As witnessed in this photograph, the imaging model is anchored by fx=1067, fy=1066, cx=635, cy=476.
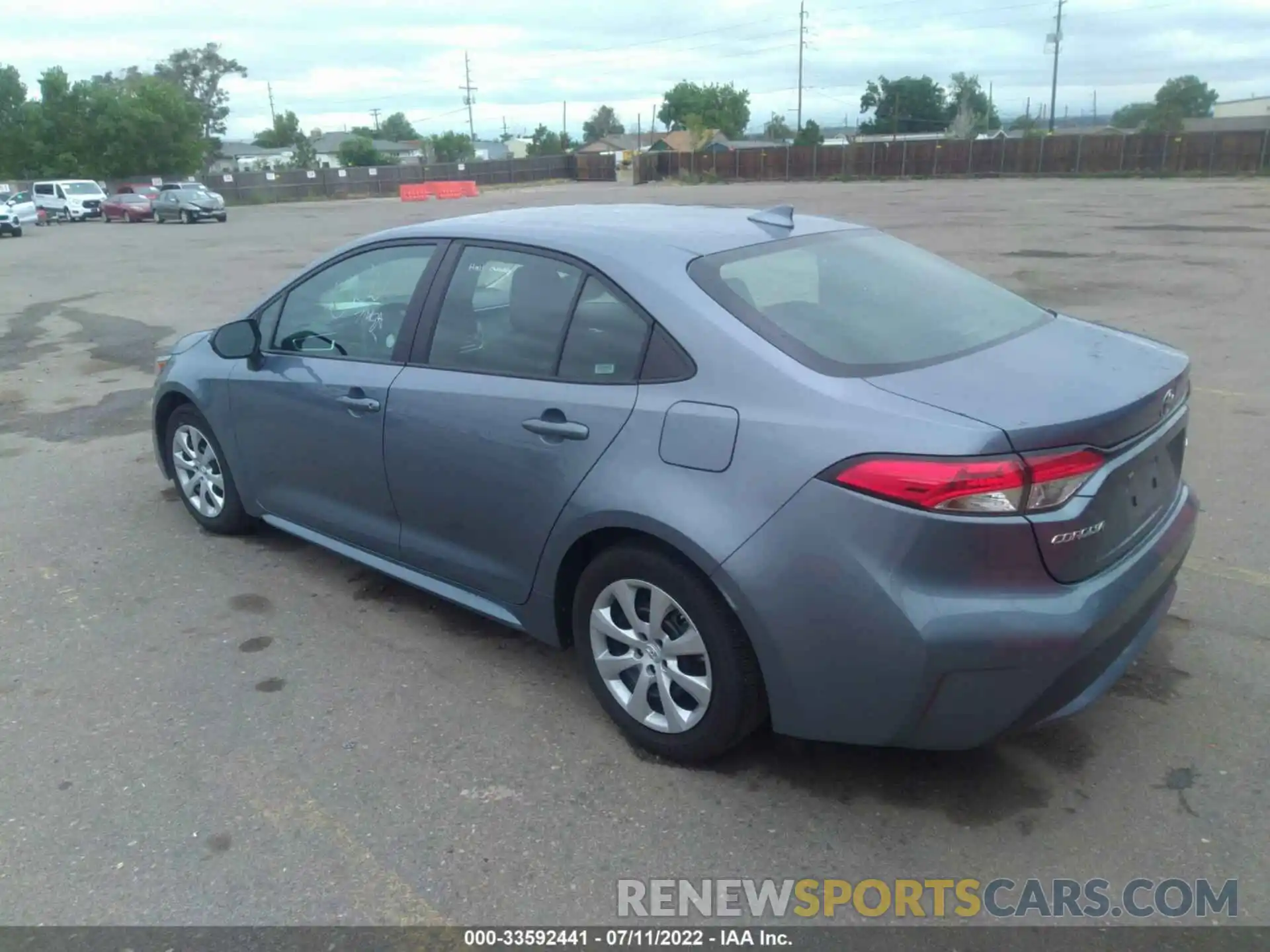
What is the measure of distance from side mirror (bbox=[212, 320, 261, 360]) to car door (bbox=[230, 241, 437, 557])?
0.06m

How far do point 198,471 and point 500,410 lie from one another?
2.49 metres

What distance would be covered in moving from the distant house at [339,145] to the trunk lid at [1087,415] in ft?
356

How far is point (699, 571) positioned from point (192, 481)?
3.44 metres

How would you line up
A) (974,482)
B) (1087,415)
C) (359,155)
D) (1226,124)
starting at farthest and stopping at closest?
(359,155) < (1226,124) < (1087,415) < (974,482)

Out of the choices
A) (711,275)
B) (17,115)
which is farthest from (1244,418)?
(17,115)

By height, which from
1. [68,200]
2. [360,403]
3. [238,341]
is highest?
[238,341]

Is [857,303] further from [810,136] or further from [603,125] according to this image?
[603,125]

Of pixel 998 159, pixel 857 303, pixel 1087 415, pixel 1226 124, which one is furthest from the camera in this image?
pixel 1226 124

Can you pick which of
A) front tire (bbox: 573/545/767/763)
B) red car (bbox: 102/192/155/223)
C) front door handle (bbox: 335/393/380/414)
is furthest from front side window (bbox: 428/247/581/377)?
red car (bbox: 102/192/155/223)

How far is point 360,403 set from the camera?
13.8 ft

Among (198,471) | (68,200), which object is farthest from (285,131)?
(198,471)

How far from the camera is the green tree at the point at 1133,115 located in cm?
10419

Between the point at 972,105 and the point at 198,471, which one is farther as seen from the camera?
the point at 972,105

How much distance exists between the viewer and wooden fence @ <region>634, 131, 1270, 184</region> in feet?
155
